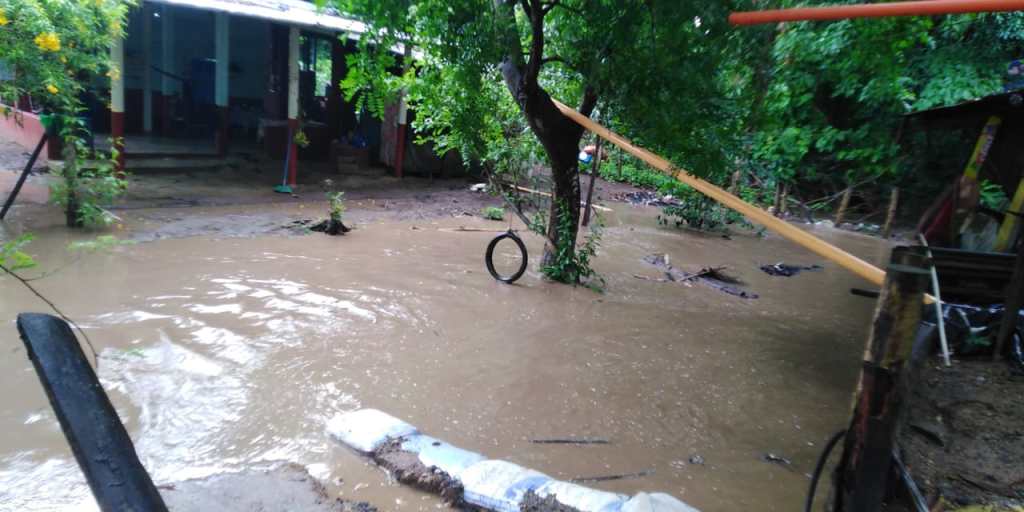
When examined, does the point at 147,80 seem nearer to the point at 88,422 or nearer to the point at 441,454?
the point at 441,454

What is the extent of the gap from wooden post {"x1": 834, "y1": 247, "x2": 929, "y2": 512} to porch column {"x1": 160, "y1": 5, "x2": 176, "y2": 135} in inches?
611

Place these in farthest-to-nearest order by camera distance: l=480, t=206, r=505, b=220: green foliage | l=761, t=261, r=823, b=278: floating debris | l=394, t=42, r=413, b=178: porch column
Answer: l=394, t=42, r=413, b=178: porch column < l=480, t=206, r=505, b=220: green foliage < l=761, t=261, r=823, b=278: floating debris

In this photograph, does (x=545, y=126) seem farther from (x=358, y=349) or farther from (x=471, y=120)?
(x=358, y=349)

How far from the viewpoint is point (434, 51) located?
5.88 meters

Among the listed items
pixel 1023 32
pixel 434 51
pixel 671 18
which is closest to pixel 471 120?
pixel 434 51

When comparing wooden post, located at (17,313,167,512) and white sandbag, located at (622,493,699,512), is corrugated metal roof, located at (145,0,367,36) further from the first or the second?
wooden post, located at (17,313,167,512)

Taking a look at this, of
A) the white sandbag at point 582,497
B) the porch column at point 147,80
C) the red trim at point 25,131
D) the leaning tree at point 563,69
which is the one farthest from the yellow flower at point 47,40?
the porch column at point 147,80

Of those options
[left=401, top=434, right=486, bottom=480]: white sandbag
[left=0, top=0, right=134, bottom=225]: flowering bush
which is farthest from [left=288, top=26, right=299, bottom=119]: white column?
[left=401, top=434, right=486, bottom=480]: white sandbag

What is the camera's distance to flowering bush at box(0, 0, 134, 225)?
6.52 metres

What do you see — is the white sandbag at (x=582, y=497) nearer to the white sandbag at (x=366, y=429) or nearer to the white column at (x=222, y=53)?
the white sandbag at (x=366, y=429)

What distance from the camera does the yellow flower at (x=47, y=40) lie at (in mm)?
6477

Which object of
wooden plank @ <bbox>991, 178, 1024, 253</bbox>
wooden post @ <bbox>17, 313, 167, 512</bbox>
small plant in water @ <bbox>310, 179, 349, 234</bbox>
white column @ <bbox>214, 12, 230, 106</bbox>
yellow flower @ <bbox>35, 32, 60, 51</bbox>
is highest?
white column @ <bbox>214, 12, 230, 106</bbox>

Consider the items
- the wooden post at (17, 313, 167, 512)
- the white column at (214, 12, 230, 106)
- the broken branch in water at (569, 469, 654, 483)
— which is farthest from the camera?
the white column at (214, 12, 230, 106)

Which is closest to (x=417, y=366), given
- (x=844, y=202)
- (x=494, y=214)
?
(x=494, y=214)
